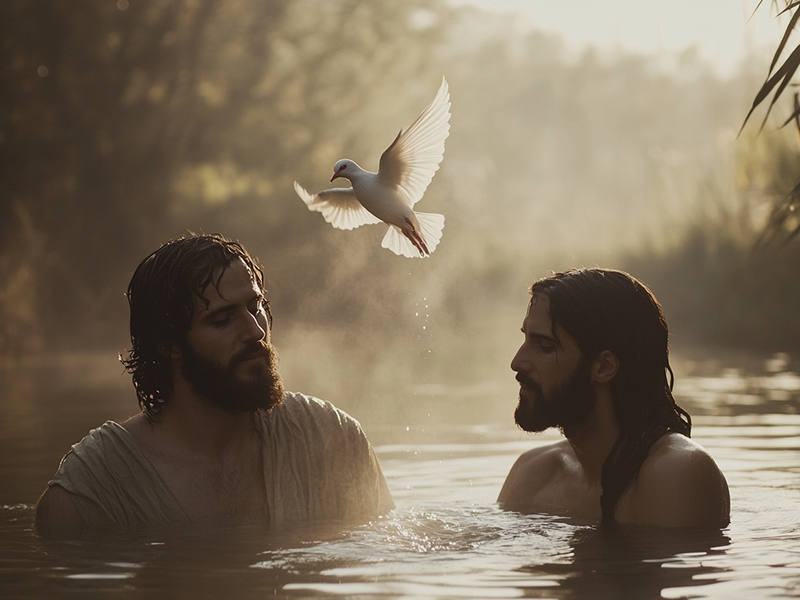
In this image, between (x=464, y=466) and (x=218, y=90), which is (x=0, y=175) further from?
(x=464, y=466)

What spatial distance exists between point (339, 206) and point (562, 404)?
1.30 meters

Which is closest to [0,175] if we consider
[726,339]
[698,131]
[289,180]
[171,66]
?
[171,66]

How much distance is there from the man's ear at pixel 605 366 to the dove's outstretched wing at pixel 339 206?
43.7 inches

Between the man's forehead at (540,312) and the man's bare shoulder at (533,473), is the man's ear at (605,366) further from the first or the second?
the man's bare shoulder at (533,473)

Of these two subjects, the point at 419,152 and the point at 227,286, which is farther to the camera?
the point at 419,152

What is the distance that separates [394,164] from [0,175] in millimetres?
15873

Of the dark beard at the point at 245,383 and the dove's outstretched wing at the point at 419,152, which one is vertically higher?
the dove's outstretched wing at the point at 419,152

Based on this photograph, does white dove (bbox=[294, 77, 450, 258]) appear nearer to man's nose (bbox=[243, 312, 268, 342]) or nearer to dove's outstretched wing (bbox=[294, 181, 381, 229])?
dove's outstretched wing (bbox=[294, 181, 381, 229])

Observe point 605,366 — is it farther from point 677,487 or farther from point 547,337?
point 677,487

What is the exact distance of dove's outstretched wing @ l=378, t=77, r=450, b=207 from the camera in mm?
4879

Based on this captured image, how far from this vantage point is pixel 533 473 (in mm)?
5547

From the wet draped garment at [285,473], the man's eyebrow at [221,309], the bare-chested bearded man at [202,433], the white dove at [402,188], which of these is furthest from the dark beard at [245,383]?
the white dove at [402,188]

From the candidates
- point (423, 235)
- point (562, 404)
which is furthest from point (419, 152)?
point (562, 404)

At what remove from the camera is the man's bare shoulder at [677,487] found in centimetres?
451
